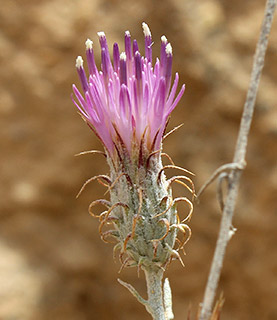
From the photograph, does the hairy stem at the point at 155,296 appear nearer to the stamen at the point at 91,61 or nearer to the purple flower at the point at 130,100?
the purple flower at the point at 130,100

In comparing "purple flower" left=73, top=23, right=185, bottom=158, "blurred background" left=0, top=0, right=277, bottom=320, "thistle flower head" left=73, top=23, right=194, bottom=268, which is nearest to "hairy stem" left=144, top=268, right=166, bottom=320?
"thistle flower head" left=73, top=23, right=194, bottom=268

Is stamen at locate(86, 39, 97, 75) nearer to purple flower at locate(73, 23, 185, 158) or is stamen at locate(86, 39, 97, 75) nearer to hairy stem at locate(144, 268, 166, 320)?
purple flower at locate(73, 23, 185, 158)

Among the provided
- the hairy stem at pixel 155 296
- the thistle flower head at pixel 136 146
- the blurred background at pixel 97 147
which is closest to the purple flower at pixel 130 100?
the thistle flower head at pixel 136 146

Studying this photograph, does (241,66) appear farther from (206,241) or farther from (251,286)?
(251,286)

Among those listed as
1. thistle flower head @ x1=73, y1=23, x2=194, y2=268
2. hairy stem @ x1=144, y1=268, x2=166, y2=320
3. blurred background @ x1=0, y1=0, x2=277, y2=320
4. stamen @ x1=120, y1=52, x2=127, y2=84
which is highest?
blurred background @ x1=0, y1=0, x2=277, y2=320

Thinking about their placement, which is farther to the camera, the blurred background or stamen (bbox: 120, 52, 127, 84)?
the blurred background
